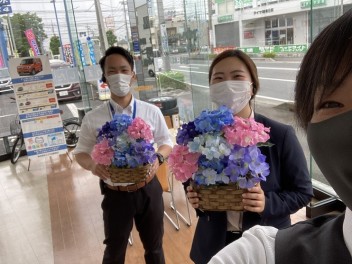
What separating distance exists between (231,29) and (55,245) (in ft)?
10.8

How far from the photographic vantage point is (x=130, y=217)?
1.99 meters

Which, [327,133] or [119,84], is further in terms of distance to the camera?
[119,84]

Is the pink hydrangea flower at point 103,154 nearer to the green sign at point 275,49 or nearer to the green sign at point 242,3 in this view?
the green sign at point 275,49

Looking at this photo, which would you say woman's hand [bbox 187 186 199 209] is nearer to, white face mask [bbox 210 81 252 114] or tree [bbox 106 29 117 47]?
white face mask [bbox 210 81 252 114]

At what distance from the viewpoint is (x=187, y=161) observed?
3.69 feet

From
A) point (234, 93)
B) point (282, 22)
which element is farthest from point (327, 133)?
point (282, 22)

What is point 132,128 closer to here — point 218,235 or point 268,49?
point 218,235

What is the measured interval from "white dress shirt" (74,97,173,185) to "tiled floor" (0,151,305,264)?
1331 mm

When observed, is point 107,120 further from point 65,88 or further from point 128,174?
point 65,88

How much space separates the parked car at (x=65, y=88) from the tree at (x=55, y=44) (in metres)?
0.24

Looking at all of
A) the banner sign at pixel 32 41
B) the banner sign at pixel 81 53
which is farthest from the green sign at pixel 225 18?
the banner sign at pixel 32 41

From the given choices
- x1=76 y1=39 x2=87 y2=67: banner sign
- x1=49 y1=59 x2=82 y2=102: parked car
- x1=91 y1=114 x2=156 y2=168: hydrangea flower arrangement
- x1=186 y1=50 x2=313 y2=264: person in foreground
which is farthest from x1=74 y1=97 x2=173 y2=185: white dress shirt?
x1=76 y1=39 x2=87 y2=67: banner sign

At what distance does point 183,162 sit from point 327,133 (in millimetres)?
606

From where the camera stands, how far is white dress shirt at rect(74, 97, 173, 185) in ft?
6.81
